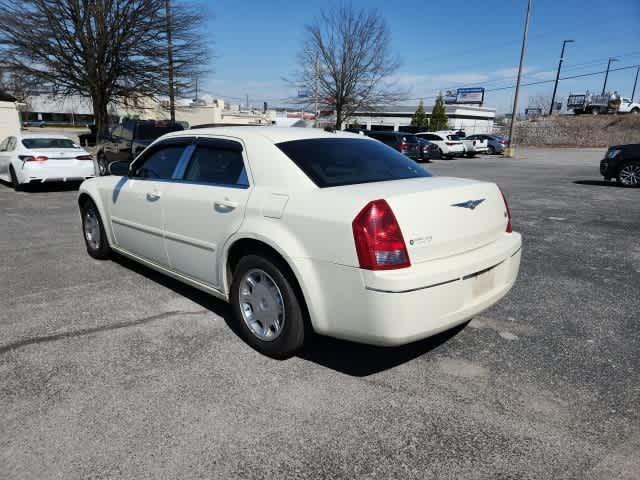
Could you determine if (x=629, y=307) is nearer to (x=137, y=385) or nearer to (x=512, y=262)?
(x=512, y=262)

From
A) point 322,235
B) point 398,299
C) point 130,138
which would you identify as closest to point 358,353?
point 398,299

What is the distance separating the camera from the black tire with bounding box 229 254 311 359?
2.98 m

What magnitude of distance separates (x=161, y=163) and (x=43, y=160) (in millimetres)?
7752

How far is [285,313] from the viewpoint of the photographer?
3.03m

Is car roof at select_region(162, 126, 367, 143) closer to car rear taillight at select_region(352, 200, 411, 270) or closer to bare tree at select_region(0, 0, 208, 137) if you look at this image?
car rear taillight at select_region(352, 200, 411, 270)

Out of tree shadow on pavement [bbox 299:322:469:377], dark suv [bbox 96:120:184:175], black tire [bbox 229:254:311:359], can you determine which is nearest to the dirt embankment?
dark suv [bbox 96:120:184:175]

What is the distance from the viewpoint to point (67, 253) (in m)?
5.73

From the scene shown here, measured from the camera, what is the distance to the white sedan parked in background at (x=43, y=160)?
10227 millimetres

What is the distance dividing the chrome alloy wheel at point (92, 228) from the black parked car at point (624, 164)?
1391cm

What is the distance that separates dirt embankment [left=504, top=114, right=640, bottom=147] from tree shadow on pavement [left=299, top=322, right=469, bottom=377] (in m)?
58.0

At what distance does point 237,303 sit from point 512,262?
202 centimetres

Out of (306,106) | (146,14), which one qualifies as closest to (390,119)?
(306,106)

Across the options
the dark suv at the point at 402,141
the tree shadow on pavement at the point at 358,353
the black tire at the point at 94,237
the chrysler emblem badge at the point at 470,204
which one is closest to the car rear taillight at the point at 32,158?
the black tire at the point at 94,237

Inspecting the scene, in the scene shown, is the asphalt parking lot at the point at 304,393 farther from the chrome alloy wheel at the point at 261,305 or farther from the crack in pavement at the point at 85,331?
the chrome alloy wheel at the point at 261,305
